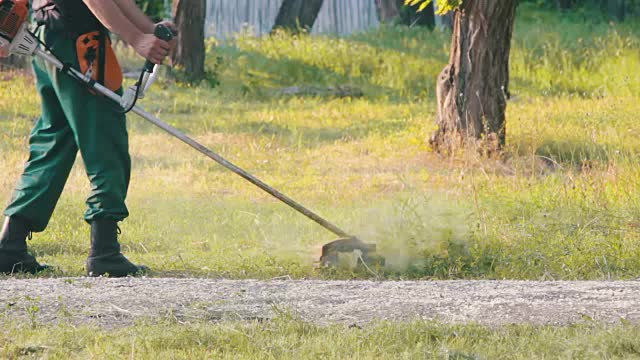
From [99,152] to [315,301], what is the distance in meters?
1.68

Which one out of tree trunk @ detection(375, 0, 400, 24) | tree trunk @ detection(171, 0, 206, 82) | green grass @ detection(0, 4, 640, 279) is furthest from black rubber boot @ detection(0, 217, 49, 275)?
tree trunk @ detection(375, 0, 400, 24)

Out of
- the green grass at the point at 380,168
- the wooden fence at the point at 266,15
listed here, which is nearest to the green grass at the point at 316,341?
the green grass at the point at 380,168

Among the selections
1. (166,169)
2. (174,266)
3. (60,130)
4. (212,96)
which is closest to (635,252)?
(174,266)

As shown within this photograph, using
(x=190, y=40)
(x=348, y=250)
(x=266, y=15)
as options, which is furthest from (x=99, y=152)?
(x=266, y=15)

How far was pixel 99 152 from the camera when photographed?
6.87 m

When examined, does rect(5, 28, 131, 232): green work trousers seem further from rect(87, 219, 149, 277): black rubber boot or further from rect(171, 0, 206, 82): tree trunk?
rect(171, 0, 206, 82): tree trunk

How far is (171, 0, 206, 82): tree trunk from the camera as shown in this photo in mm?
17359

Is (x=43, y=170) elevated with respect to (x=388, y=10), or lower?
elevated

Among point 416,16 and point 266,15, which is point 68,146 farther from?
point 266,15

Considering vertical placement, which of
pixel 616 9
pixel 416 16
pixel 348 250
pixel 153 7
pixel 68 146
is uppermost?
pixel 68 146

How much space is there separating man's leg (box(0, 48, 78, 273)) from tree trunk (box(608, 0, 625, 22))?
2031 centimetres

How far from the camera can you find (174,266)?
309 inches

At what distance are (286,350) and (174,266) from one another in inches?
118

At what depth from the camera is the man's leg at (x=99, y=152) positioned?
22.5 ft
